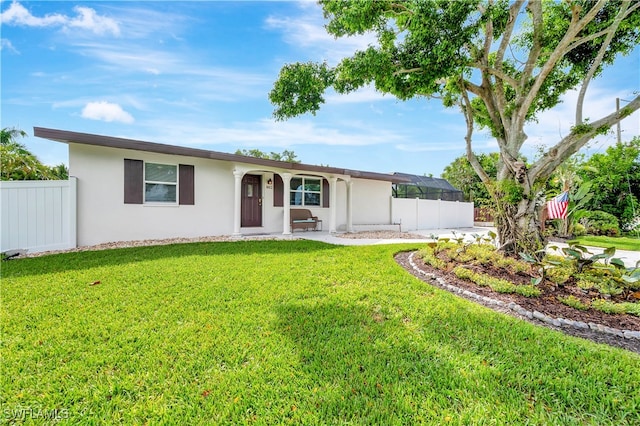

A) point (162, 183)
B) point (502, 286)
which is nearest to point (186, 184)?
point (162, 183)

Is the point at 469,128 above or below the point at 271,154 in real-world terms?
below

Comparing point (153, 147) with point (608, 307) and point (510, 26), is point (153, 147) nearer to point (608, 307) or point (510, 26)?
point (510, 26)

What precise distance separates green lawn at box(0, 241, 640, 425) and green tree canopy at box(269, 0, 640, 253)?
139 inches

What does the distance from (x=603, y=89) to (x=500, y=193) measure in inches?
201

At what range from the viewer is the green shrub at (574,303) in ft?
12.2

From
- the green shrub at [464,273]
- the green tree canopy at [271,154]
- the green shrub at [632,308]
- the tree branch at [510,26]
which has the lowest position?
the green shrub at [632,308]

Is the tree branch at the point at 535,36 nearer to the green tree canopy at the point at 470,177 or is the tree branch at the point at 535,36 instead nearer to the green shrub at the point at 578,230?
the green shrub at the point at 578,230

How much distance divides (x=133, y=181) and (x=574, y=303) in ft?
33.1

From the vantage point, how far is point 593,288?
4.28 m

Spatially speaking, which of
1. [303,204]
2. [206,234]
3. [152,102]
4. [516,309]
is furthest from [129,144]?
[516,309]

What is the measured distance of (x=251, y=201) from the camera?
1083cm

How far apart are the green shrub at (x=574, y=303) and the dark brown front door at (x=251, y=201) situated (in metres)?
9.10

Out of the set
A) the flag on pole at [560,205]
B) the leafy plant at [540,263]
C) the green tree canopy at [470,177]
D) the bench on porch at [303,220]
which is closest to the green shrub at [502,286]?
the leafy plant at [540,263]

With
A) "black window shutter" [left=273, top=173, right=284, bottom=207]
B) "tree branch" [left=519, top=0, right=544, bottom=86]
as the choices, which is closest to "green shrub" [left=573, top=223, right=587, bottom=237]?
"tree branch" [left=519, top=0, right=544, bottom=86]
